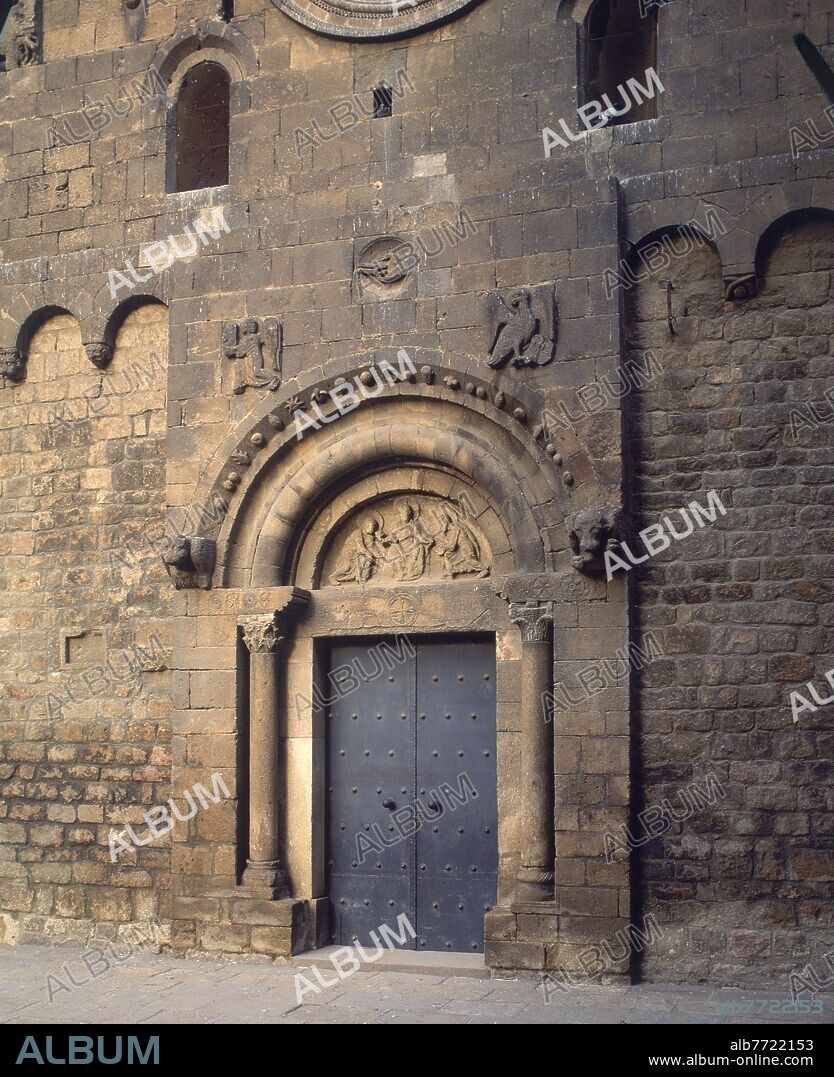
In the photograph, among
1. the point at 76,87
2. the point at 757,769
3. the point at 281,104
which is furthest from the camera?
the point at 76,87

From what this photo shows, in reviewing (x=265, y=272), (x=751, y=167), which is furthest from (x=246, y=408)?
(x=751, y=167)

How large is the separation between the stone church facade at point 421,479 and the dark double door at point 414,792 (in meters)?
0.03

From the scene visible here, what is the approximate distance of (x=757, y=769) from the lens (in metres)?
8.73

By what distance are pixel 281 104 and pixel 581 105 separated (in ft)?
7.30

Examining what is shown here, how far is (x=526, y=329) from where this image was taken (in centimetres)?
934

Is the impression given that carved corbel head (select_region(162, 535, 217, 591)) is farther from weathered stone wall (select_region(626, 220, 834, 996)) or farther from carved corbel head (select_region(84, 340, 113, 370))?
weathered stone wall (select_region(626, 220, 834, 996))

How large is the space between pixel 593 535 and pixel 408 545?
1630mm

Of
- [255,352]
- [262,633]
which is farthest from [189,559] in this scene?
[255,352]

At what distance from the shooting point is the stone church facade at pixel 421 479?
888cm

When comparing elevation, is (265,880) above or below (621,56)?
below

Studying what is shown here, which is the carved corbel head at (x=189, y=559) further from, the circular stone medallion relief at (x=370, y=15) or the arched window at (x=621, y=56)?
the arched window at (x=621, y=56)

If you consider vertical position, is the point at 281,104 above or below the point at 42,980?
above

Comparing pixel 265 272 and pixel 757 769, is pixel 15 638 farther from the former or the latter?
pixel 757 769

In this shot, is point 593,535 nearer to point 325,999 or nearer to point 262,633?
point 262,633
